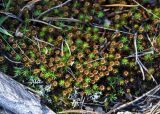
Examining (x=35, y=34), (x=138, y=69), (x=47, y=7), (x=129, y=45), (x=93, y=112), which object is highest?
(x=47, y=7)

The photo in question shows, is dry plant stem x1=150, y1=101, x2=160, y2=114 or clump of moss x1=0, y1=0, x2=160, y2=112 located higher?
clump of moss x1=0, y1=0, x2=160, y2=112

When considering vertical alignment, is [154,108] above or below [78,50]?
below

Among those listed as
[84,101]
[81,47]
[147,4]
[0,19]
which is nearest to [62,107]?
[84,101]

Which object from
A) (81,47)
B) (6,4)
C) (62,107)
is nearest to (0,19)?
(6,4)

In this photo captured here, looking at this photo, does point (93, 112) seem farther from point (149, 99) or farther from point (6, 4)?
point (6, 4)

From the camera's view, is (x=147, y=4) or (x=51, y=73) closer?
(x=51, y=73)

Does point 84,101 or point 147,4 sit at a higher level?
point 147,4

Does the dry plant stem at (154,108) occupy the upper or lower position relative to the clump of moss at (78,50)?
lower

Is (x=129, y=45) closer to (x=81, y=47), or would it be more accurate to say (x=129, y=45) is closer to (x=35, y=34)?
(x=81, y=47)

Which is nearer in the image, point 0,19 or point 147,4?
point 0,19
